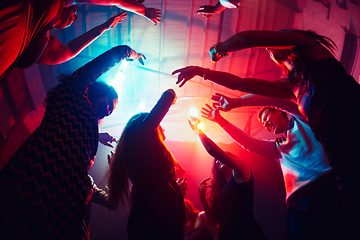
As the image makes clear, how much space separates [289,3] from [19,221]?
15.5 feet

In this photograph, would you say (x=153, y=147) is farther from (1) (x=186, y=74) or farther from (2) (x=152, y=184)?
(1) (x=186, y=74)

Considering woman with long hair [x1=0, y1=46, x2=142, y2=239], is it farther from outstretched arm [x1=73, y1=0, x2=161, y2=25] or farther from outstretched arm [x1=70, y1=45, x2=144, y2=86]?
outstretched arm [x1=73, y1=0, x2=161, y2=25]

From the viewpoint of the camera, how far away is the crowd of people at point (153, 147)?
855mm

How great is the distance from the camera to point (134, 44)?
3.30 metres

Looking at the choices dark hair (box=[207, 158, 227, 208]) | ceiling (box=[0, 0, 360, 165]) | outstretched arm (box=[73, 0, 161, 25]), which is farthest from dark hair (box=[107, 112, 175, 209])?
ceiling (box=[0, 0, 360, 165])

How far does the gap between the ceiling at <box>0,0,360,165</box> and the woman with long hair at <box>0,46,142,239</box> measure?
1858 millimetres

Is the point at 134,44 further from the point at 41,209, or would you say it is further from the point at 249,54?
the point at 41,209

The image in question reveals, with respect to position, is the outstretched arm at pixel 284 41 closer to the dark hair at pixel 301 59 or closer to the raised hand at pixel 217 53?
the dark hair at pixel 301 59

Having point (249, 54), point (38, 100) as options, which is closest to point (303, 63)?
point (249, 54)

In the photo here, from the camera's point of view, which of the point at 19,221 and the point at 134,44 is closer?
the point at 19,221

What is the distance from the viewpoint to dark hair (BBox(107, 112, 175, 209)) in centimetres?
144

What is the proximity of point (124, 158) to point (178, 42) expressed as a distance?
2679mm

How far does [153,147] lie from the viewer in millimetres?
1403

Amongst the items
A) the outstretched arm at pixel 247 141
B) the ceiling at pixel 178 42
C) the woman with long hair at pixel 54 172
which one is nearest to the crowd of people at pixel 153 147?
the woman with long hair at pixel 54 172
